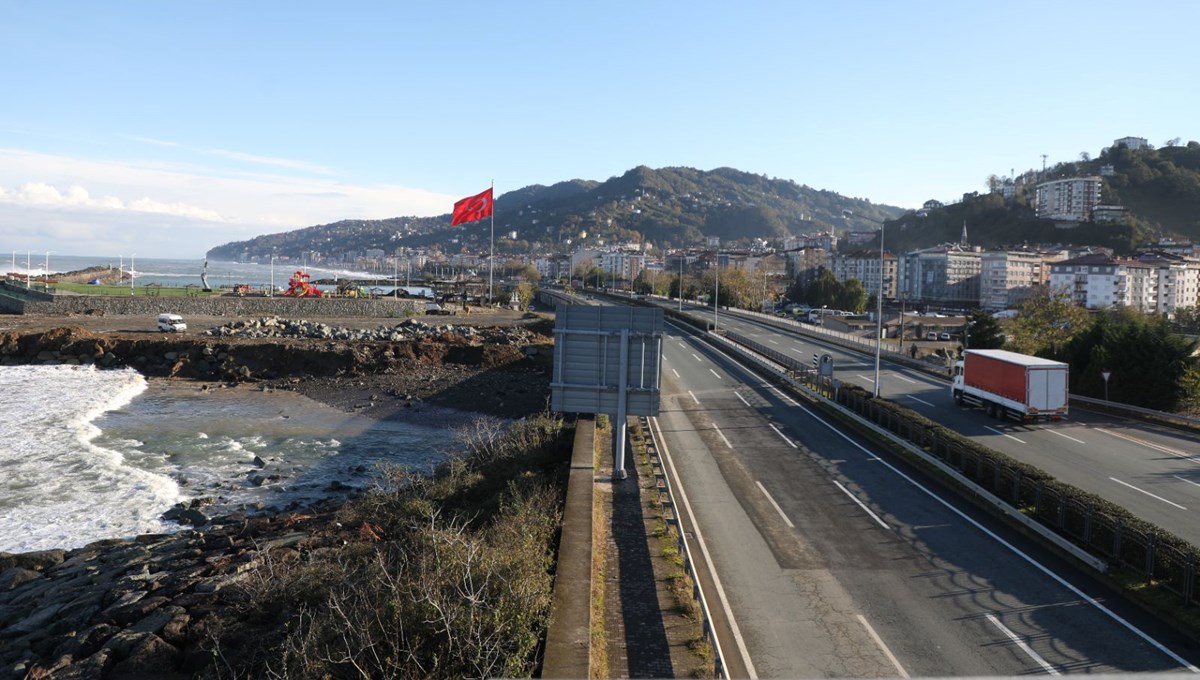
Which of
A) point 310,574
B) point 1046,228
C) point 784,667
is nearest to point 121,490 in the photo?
point 310,574

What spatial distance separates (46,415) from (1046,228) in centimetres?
19579

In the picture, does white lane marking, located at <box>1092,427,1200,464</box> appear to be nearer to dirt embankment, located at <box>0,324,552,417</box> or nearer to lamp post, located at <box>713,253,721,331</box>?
dirt embankment, located at <box>0,324,552,417</box>

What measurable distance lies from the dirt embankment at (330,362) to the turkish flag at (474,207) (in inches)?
641

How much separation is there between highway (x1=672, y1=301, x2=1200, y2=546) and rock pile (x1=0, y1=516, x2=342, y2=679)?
18.6 meters

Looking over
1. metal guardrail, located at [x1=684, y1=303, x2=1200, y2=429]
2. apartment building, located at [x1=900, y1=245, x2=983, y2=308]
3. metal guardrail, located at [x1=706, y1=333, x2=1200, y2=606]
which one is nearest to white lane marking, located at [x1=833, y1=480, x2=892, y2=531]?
metal guardrail, located at [x1=706, y1=333, x2=1200, y2=606]

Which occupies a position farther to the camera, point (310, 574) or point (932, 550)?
point (932, 550)

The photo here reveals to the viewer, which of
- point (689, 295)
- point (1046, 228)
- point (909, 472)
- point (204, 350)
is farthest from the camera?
point (1046, 228)


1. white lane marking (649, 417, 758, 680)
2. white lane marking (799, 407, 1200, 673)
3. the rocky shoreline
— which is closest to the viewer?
white lane marking (649, 417, 758, 680)

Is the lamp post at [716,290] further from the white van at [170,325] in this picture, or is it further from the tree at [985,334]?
the white van at [170,325]

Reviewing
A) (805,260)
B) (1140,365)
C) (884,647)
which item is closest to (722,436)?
(884,647)

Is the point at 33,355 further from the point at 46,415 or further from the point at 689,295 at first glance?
the point at 689,295

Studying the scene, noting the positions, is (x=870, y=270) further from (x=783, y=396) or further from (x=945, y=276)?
(x=783, y=396)

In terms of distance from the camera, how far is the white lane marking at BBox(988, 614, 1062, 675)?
35.4ft

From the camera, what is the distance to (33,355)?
50.1 metres
